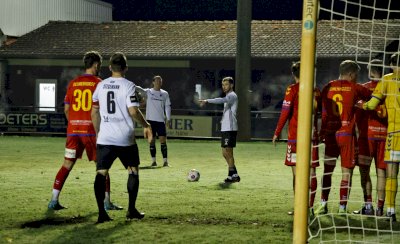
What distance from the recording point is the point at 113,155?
10.2 metres

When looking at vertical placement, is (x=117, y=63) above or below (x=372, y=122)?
above

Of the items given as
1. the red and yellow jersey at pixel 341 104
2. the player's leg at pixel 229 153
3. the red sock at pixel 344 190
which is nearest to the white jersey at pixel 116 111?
the red and yellow jersey at pixel 341 104

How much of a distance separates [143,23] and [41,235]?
35882 millimetres

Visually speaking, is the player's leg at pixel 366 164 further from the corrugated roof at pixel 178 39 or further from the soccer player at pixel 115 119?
the corrugated roof at pixel 178 39

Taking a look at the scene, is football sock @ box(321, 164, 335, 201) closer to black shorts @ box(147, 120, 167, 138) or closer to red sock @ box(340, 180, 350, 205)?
red sock @ box(340, 180, 350, 205)

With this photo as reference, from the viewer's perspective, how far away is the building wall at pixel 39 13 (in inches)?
1711

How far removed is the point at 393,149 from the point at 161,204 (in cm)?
328

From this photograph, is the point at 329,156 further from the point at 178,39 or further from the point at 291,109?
the point at 178,39

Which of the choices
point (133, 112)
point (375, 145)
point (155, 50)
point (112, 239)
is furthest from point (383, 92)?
point (155, 50)

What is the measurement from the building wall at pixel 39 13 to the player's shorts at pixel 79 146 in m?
32.8

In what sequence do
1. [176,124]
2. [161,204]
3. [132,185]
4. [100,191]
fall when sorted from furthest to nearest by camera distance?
1. [176,124]
2. [161,204]
3. [132,185]
4. [100,191]

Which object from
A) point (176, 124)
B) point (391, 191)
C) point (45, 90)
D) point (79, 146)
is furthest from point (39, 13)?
point (391, 191)

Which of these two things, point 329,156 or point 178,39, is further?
point 178,39

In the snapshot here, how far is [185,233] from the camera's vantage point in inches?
371
